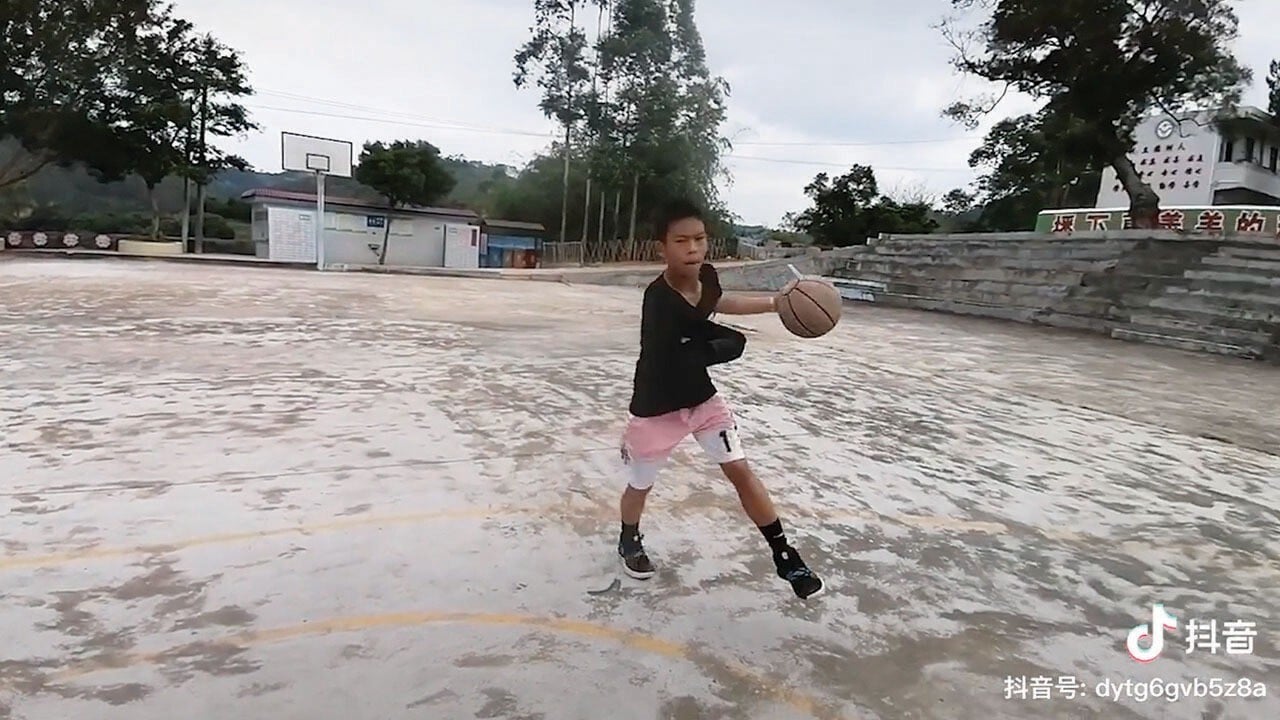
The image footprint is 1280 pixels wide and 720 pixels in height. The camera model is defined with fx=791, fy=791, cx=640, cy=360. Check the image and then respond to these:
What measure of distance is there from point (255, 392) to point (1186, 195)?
2675cm

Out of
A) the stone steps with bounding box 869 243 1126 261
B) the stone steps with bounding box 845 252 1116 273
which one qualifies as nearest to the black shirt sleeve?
the stone steps with bounding box 845 252 1116 273

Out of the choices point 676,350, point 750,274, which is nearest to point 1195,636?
point 676,350

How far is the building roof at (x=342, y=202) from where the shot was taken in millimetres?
24703

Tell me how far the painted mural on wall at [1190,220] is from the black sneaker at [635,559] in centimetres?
1462

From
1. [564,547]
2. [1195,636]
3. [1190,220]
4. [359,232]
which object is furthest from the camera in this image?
[359,232]

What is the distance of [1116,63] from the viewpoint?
15.0 meters

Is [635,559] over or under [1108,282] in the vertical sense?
under

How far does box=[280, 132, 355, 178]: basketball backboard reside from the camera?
21.7 meters

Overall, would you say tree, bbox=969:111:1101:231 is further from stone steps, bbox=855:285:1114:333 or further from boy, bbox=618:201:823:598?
boy, bbox=618:201:823:598

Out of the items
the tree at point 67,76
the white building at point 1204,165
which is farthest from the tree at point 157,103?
the white building at point 1204,165

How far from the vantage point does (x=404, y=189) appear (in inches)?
1066

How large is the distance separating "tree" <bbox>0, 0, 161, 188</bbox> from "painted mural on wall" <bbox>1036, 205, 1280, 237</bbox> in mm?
24916

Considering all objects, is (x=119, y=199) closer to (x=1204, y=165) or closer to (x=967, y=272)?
(x=967, y=272)

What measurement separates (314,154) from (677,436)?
74.0ft
